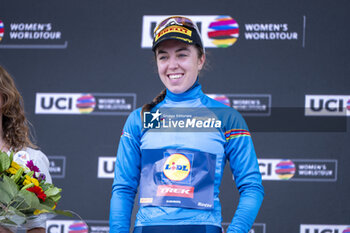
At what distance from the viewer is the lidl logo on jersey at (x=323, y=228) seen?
3.19 meters

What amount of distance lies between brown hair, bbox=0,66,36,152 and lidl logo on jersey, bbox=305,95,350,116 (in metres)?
1.92

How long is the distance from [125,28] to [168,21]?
1.66m

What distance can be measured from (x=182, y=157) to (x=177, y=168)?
0.04 meters

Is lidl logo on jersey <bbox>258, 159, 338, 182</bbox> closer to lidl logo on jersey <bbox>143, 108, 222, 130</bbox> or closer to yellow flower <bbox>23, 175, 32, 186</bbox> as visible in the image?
lidl logo on jersey <bbox>143, 108, 222, 130</bbox>

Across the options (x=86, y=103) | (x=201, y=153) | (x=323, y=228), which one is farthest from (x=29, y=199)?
(x=323, y=228)

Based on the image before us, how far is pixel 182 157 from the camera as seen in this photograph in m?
1.78

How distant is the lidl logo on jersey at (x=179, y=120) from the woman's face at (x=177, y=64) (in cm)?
9

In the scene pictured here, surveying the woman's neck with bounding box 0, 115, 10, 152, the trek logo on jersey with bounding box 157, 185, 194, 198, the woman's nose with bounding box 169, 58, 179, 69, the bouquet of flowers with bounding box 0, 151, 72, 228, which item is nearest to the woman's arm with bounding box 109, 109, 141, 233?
the trek logo on jersey with bounding box 157, 185, 194, 198

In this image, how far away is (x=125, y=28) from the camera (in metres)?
3.55

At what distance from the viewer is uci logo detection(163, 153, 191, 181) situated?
177 centimetres

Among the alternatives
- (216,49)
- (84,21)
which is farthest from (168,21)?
(84,21)

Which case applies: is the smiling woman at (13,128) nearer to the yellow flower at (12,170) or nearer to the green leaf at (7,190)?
the yellow flower at (12,170)

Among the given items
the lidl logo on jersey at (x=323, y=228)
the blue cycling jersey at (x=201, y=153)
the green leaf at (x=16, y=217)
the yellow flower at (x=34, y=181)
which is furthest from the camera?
the lidl logo on jersey at (x=323, y=228)

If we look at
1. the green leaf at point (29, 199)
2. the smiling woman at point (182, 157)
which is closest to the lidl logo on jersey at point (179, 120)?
the smiling woman at point (182, 157)
